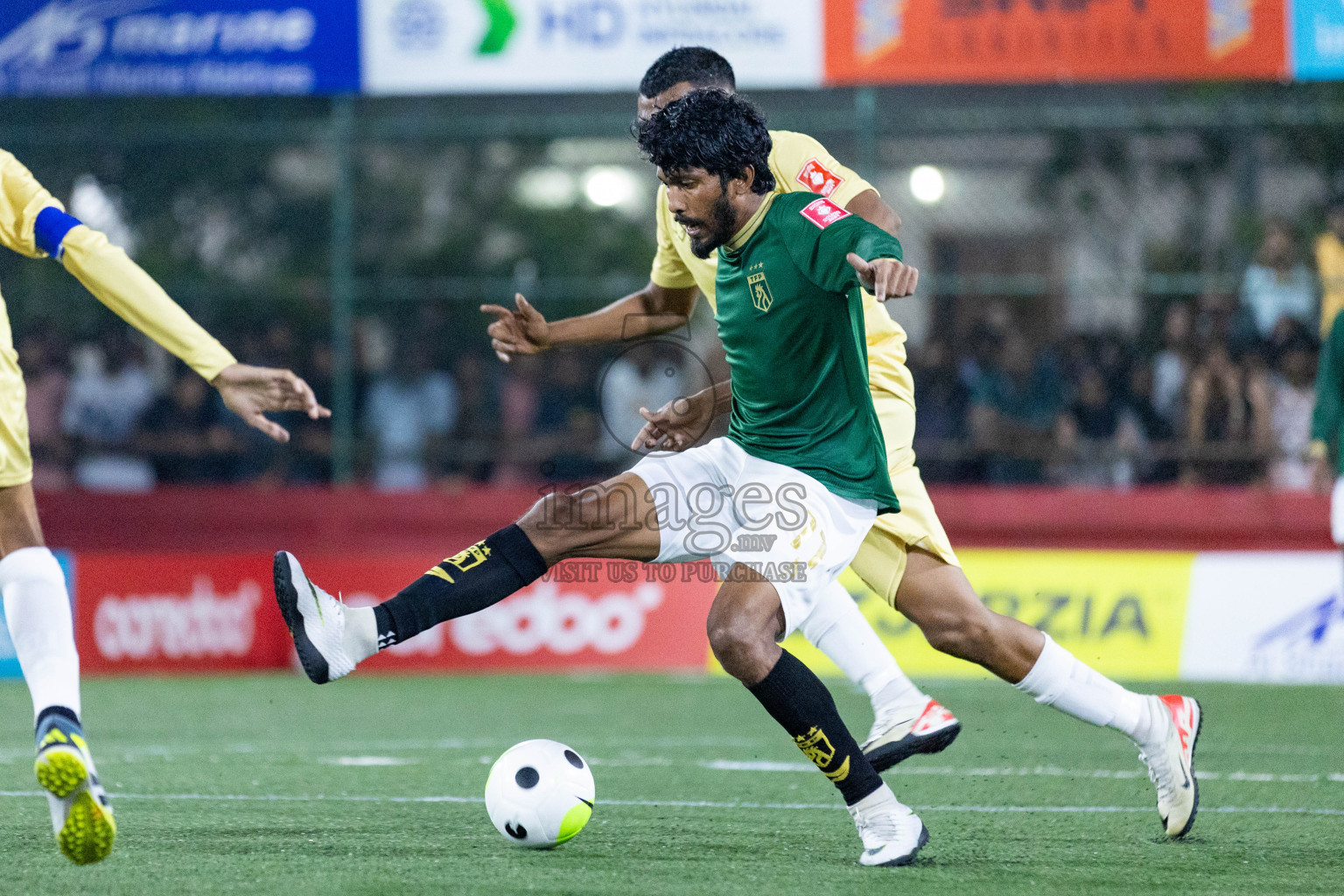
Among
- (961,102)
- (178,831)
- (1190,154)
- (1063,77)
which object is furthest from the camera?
(961,102)

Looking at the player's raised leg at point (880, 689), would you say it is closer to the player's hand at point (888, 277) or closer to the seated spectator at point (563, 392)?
the player's hand at point (888, 277)

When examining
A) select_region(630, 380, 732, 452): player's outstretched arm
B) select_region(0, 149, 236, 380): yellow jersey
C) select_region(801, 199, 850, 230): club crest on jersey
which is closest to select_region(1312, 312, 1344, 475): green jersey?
select_region(630, 380, 732, 452): player's outstretched arm

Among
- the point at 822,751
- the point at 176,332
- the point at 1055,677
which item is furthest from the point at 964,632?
the point at 176,332

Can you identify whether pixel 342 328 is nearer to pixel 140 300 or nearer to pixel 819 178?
pixel 819 178

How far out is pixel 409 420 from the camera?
12102 millimetres

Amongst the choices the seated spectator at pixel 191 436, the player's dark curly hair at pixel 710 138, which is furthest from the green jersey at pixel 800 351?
the seated spectator at pixel 191 436

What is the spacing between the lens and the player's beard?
441 centimetres

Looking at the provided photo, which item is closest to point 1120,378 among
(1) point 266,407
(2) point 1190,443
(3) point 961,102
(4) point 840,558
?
(2) point 1190,443

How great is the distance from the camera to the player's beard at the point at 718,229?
4406 mm

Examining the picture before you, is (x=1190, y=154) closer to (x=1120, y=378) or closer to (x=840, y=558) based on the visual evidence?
(x=1120, y=378)

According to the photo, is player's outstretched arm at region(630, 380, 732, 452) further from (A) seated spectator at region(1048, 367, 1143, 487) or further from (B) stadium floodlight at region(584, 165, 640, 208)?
(B) stadium floodlight at region(584, 165, 640, 208)

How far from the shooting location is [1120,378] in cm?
1152

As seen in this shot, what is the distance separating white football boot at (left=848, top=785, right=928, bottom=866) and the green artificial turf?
6 centimetres

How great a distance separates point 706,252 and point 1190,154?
8944mm
